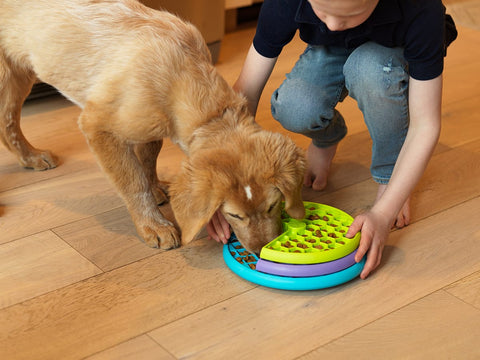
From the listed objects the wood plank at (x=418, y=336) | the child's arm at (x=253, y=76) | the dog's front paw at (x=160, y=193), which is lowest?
the dog's front paw at (x=160, y=193)

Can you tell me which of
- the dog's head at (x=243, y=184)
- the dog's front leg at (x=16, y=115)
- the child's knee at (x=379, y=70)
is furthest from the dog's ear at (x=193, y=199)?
the dog's front leg at (x=16, y=115)

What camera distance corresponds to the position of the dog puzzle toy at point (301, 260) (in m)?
1.70

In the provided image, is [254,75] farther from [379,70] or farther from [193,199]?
[193,199]

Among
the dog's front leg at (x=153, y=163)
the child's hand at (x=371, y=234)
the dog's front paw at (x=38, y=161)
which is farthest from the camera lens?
the dog's front paw at (x=38, y=161)

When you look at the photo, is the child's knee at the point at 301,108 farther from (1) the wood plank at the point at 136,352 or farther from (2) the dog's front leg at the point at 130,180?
(1) the wood plank at the point at 136,352

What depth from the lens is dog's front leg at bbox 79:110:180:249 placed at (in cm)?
191

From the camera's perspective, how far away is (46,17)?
2.05 meters

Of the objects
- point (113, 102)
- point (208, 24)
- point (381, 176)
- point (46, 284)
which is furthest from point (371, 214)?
point (208, 24)

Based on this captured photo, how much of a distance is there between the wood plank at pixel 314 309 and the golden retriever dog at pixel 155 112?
0.64 feet

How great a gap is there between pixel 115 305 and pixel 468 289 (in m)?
0.97

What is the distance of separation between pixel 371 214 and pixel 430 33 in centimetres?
54

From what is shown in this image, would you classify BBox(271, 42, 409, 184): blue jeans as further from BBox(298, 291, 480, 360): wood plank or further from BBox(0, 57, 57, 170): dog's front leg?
BBox(0, 57, 57, 170): dog's front leg

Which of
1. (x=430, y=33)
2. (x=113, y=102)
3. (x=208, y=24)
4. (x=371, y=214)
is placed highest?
(x=430, y=33)

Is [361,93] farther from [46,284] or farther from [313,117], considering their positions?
[46,284]
